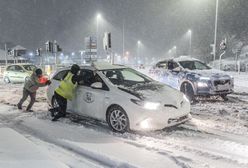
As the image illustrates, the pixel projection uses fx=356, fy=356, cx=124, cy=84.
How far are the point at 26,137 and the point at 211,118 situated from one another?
501cm

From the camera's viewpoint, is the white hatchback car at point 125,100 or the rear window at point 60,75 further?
the rear window at point 60,75

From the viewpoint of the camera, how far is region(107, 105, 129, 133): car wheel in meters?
8.12

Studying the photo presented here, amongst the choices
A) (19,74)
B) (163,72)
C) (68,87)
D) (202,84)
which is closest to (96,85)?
(68,87)

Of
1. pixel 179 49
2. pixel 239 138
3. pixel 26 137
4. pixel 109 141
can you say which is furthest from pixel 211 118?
pixel 179 49

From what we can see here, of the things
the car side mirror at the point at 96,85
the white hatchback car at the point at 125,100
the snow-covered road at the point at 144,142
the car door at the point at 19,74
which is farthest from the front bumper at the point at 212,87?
the car door at the point at 19,74

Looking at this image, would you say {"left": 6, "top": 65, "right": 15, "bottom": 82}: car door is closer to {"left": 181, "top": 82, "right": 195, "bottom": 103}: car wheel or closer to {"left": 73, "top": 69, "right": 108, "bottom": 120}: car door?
{"left": 181, "top": 82, "right": 195, "bottom": 103}: car wheel

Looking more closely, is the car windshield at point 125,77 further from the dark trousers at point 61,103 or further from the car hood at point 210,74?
the car hood at point 210,74

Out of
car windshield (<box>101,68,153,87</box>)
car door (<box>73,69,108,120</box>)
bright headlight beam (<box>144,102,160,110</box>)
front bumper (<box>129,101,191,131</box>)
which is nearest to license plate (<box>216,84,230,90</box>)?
car windshield (<box>101,68,153,87</box>)

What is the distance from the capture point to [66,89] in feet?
31.2

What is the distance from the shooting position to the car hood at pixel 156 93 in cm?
805

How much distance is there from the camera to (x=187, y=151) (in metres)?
6.75

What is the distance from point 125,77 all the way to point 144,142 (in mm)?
2704

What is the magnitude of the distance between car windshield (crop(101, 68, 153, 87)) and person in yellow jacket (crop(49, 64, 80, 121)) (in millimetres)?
757

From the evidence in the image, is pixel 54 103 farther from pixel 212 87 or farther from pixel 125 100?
pixel 212 87
